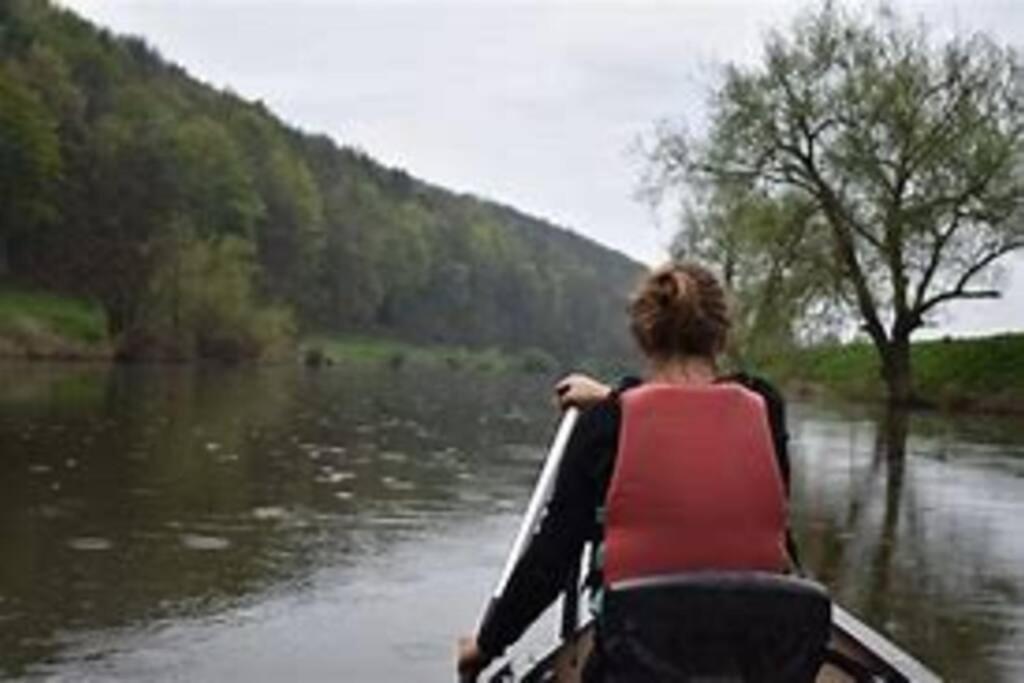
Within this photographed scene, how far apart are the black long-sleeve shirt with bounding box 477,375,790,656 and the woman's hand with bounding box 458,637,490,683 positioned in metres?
0.07

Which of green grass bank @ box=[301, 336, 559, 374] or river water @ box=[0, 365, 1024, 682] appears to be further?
green grass bank @ box=[301, 336, 559, 374]

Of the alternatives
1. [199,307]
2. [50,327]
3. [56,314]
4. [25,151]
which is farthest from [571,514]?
[56,314]

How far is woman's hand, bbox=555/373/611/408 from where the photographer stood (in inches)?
173

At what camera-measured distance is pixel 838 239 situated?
43.2 metres

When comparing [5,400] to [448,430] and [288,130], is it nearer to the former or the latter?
[448,430]

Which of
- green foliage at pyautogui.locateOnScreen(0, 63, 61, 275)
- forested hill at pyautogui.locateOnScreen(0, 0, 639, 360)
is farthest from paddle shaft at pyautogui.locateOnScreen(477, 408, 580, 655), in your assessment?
green foliage at pyautogui.locateOnScreen(0, 63, 61, 275)

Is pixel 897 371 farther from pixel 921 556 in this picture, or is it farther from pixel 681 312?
pixel 681 312

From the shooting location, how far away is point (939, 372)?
2016 inches

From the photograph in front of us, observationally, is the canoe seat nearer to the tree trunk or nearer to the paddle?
the paddle

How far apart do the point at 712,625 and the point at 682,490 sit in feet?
1.11

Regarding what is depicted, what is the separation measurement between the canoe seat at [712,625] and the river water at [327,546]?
945mm

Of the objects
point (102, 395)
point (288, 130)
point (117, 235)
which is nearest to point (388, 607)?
point (102, 395)

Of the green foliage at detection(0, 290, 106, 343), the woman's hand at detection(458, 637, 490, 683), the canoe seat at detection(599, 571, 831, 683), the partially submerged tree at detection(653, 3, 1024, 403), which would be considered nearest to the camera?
the canoe seat at detection(599, 571, 831, 683)

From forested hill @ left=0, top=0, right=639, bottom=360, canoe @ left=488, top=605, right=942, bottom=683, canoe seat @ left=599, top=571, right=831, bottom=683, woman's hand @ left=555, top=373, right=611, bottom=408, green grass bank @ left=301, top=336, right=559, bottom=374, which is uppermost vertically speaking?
forested hill @ left=0, top=0, right=639, bottom=360
